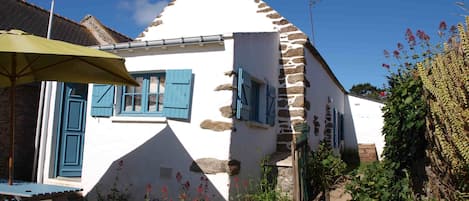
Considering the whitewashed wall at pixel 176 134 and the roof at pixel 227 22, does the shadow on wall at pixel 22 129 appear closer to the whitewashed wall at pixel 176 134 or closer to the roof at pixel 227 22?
the whitewashed wall at pixel 176 134

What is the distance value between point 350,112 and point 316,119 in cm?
629

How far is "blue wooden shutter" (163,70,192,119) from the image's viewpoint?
5.95 meters

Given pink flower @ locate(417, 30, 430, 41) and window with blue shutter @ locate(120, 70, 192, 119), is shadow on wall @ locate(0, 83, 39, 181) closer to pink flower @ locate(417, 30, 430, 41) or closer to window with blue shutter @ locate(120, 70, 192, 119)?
window with blue shutter @ locate(120, 70, 192, 119)

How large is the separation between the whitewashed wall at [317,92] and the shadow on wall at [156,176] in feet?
11.5

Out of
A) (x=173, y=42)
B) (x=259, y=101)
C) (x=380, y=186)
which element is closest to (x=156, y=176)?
(x=173, y=42)

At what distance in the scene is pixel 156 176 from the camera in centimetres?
604

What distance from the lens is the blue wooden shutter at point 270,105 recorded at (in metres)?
7.16

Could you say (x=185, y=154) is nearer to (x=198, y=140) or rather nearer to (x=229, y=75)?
(x=198, y=140)

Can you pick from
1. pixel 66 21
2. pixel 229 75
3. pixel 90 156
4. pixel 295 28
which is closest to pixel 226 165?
pixel 229 75

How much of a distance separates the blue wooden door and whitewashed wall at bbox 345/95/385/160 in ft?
35.0

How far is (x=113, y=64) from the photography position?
14.8 ft

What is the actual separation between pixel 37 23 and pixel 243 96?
8485 millimetres

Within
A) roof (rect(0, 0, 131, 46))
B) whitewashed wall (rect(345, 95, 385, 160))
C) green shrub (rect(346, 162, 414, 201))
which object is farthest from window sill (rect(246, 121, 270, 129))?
whitewashed wall (rect(345, 95, 385, 160))

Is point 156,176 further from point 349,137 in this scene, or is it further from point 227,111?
point 349,137
